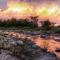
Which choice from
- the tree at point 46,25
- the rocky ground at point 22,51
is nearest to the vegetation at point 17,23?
the tree at point 46,25

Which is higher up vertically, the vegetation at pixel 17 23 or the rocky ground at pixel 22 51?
the vegetation at pixel 17 23

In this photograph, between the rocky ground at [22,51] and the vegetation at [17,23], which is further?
the vegetation at [17,23]

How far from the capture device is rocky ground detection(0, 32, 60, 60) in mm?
2442

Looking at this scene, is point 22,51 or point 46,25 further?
point 46,25

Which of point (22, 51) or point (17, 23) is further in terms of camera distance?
point (17, 23)

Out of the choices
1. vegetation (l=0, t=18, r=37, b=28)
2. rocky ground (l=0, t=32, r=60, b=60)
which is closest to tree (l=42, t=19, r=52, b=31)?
vegetation (l=0, t=18, r=37, b=28)

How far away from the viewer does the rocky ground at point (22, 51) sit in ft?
8.01

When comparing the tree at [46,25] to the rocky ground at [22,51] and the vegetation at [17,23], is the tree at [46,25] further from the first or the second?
the rocky ground at [22,51]

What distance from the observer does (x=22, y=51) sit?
2475mm

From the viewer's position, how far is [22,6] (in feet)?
9.09

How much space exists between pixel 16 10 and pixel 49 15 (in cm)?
44

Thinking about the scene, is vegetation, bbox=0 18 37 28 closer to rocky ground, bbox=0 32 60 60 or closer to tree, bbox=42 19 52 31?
tree, bbox=42 19 52 31

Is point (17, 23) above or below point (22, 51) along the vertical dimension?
above

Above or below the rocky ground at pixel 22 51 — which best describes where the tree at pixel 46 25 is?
above
